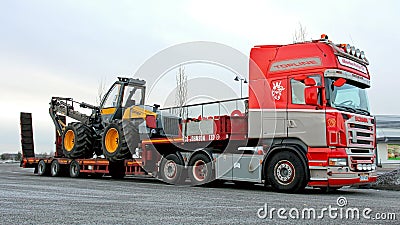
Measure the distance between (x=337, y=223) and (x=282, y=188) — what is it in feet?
19.1

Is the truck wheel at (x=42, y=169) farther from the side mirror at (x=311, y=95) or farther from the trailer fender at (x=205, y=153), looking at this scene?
the side mirror at (x=311, y=95)

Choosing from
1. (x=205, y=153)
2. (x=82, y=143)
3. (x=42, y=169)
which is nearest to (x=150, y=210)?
(x=205, y=153)

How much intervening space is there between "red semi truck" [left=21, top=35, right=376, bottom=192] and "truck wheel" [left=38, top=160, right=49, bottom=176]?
288 inches

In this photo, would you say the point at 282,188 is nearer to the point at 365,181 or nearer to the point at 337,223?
the point at 365,181

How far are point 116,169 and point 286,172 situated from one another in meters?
7.95

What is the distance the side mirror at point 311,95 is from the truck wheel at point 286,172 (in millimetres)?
1447

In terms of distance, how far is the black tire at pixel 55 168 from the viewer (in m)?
20.6

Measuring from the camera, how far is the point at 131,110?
18203mm

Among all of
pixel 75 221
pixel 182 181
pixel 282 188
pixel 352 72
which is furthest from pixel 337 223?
pixel 182 181

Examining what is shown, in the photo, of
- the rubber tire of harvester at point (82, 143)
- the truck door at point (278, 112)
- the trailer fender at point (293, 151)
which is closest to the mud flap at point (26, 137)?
the rubber tire of harvester at point (82, 143)

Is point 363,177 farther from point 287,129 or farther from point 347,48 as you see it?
point 347,48

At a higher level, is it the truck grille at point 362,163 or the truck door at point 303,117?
the truck door at point 303,117

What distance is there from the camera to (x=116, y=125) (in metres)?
17.7

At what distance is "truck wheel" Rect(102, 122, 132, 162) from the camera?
1744 cm
